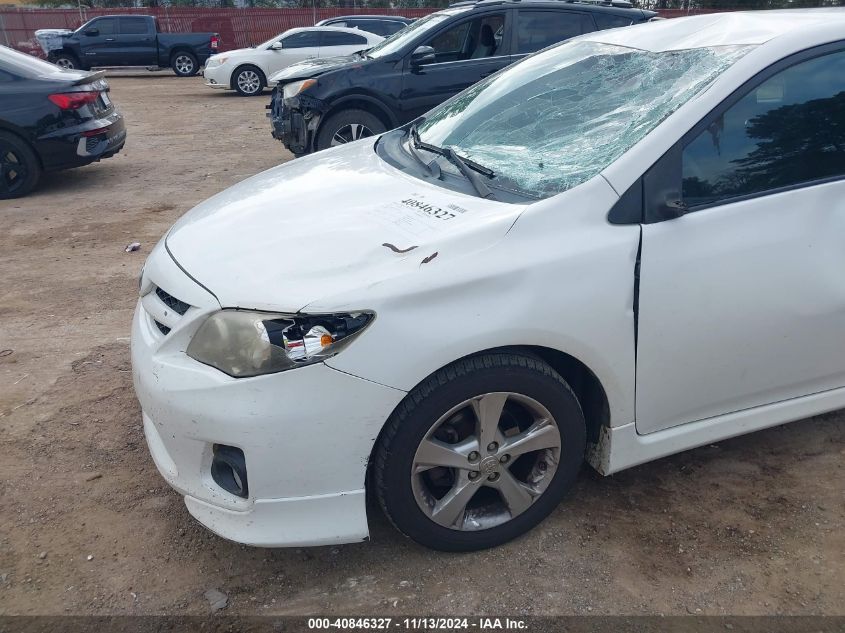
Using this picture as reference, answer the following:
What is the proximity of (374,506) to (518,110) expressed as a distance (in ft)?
6.01

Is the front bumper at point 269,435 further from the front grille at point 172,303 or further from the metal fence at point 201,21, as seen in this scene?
the metal fence at point 201,21

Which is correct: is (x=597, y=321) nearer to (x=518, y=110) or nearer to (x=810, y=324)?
(x=810, y=324)

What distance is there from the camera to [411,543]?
261 cm

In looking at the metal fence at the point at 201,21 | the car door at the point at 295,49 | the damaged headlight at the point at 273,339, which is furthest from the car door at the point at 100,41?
the damaged headlight at the point at 273,339

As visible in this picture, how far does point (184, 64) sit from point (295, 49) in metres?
7.09

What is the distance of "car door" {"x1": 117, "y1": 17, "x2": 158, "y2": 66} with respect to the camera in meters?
21.0

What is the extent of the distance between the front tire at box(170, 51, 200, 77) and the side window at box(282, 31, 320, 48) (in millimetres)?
6730

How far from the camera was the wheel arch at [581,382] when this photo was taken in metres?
2.35

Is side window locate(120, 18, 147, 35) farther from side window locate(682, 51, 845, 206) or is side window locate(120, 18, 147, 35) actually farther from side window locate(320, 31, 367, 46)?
side window locate(682, 51, 845, 206)

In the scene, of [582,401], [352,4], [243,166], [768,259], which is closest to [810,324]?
[768,259]

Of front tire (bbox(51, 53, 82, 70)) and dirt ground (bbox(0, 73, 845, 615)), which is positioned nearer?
dirt ground (bbox(0, 73, 845, 615))

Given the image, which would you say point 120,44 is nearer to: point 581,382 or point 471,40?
point 471,40

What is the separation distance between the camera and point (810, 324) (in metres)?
2.64

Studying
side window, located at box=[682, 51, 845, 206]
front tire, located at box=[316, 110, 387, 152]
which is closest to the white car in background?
front tire, located at box=[316, 110, 387, 152]
